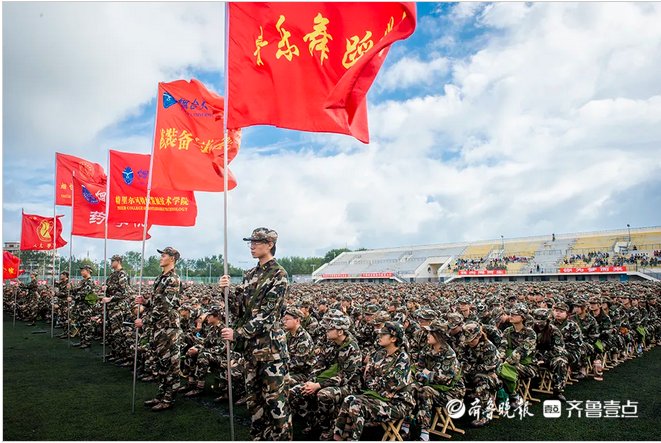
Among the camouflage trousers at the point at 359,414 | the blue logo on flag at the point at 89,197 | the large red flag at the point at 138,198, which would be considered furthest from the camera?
the blue logo on flag at the point at 89,197

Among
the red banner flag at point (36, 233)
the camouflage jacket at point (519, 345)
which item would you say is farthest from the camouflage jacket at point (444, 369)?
the red banner flag at point (36, 233)

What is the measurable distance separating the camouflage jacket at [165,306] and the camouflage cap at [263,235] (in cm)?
269

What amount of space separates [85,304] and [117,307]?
2629 millimetres

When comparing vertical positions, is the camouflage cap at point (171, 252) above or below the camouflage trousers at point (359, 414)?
above

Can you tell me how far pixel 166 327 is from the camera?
255 inches

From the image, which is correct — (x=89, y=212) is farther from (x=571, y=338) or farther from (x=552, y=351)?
(x=571, y=338)

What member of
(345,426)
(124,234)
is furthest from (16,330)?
(345,426)

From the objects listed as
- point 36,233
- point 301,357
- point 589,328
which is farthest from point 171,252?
point 36,233

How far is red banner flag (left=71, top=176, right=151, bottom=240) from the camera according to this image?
36.6ft

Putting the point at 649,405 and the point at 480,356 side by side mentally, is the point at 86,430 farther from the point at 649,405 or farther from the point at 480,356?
the point at 649,405

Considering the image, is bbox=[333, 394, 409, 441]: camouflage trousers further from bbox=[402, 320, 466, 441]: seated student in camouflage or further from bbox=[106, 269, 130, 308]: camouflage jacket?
bbox=[106, 269, 130, 308]: camouflage jacket

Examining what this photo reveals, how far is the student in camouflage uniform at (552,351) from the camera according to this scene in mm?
7133

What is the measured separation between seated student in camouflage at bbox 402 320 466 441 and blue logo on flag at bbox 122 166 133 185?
23.4ft

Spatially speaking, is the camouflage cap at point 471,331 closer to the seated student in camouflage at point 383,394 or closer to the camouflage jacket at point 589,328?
the seated student in camouflage at point 383,394
